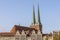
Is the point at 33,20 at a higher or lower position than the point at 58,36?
higher

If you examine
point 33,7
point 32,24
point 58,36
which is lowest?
point 58,36

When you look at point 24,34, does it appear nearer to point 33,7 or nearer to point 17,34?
point 17,34

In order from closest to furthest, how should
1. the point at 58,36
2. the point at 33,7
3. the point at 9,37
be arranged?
the point at 58,36 → the point at 9,37 → the point at 33,7

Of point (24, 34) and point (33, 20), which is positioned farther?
point (33, 20)

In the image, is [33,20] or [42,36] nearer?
[42,36]

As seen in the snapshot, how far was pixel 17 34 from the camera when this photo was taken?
295 ft

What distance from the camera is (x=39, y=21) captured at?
101 metres

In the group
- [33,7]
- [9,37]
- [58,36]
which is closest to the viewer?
[58,36]

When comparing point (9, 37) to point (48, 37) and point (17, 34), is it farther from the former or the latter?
point (48, 37)

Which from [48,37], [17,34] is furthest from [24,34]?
[48,37]

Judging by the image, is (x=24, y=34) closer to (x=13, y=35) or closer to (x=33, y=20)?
(x=13, y=35)

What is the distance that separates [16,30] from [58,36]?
38175mm

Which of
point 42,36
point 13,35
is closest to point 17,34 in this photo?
point 13,35

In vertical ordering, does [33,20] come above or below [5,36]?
above
